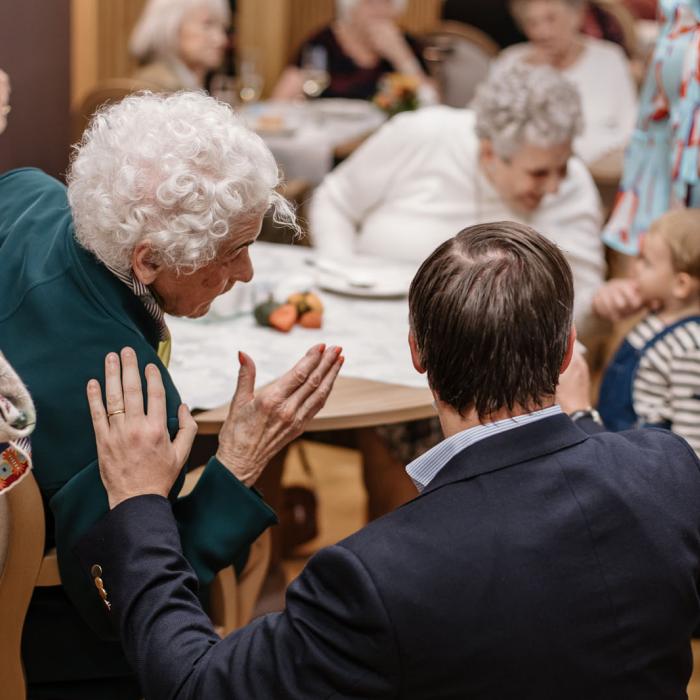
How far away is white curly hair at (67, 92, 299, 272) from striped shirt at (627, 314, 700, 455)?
125 cm

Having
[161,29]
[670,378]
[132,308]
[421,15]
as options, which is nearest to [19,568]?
[132,308]

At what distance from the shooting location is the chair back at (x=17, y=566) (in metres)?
1.41

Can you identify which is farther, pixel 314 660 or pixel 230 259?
pixel 230 259

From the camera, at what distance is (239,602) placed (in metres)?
2.01

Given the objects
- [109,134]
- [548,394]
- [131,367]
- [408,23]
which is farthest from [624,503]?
[408,23]

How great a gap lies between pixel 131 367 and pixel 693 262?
59.4 inches

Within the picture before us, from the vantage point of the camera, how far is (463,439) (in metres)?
1.16

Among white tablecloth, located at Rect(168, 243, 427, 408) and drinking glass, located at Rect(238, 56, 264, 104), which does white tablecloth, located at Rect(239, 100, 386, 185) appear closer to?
drinking glass, located at Rect(238, 56, 264, 104)

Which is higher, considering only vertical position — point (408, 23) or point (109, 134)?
point (109, 134)

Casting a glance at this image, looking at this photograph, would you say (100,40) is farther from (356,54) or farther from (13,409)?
(13,409)

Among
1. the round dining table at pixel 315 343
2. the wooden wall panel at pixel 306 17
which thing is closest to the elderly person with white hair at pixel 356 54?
the wooden wall panel at pixel 306 17

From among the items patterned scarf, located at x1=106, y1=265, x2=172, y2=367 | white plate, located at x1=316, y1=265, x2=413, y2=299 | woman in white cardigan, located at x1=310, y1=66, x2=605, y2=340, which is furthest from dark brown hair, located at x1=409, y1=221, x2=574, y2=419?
woman in white cardigan, located at x1=310, y1=66, x2=605, y2=340

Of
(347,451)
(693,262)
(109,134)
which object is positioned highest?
(109,134)

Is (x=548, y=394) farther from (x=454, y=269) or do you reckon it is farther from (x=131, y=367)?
(x=131, y=367)
